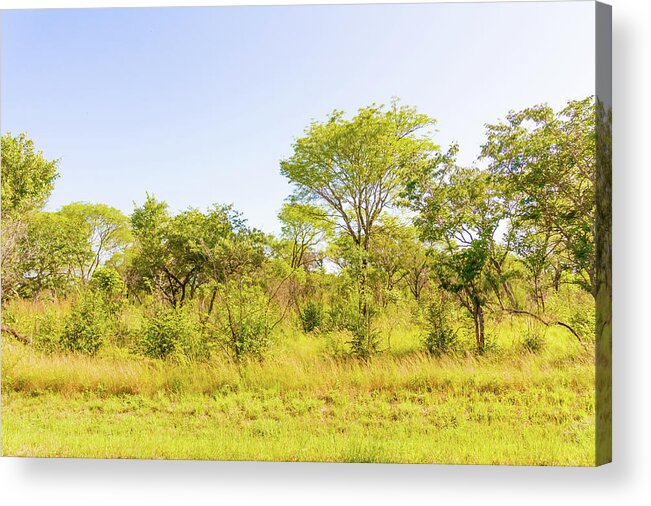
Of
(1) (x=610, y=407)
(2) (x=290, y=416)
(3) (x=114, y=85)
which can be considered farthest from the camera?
(3) (x=114, y=85)

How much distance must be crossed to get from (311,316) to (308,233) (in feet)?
2.98

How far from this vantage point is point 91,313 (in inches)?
356

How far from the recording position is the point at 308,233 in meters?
8.70

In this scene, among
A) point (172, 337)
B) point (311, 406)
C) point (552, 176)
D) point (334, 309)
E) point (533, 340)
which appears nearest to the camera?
point (552, 176)

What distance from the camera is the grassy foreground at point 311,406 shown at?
7.88m

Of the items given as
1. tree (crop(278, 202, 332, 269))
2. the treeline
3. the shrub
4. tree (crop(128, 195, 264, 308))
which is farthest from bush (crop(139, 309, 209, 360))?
tree (crop(278, 202, 332, 269))

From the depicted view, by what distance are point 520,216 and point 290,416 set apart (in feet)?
10.4

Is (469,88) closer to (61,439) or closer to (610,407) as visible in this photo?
(610,407)

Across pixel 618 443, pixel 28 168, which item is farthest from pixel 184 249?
pixel 618 443

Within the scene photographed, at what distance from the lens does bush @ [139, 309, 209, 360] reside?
888 centimetres

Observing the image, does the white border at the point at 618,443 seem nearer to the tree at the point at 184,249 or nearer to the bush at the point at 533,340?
the bush at the point at 533,340

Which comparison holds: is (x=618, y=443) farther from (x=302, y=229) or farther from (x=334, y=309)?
(x=302, y=229)

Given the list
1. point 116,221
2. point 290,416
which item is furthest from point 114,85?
point 290,416

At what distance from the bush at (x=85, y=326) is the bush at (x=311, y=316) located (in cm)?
230
